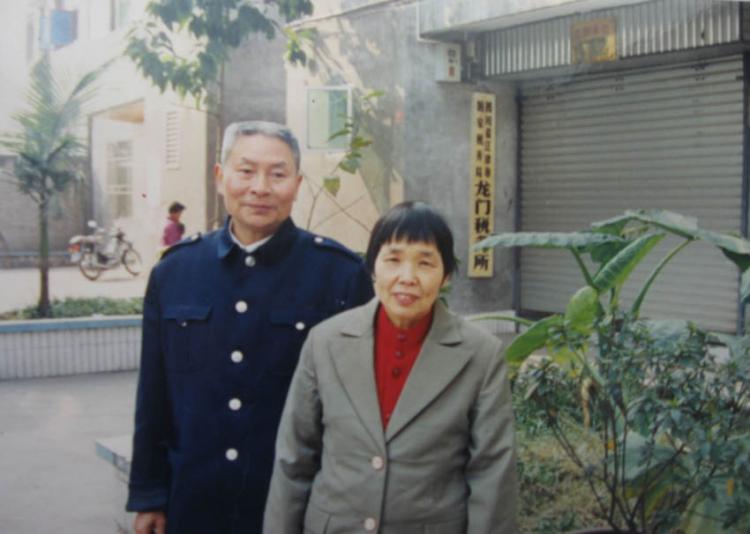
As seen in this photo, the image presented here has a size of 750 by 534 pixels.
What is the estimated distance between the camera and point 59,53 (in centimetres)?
1880

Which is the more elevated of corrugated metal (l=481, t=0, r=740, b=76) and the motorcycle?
corrugated metal (l=481, t=0, r=740, b=76)

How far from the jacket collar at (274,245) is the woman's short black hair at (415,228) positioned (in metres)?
0.32

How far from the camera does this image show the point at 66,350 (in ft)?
28.1

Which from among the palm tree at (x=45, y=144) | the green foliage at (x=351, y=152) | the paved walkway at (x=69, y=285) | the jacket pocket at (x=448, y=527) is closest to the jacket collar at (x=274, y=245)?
the jacket pocket at (x=448, y=527)

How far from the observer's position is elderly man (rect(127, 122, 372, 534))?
2.33 meters

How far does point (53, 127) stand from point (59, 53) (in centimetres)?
1041

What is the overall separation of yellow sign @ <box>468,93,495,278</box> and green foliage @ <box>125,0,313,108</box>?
206 cm

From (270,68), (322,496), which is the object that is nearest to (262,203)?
(322,496)

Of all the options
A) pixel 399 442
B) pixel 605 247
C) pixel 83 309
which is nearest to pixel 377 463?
pixel 399 442

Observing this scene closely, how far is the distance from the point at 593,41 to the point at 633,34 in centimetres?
45

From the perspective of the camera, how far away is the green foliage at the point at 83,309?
915 centimetres

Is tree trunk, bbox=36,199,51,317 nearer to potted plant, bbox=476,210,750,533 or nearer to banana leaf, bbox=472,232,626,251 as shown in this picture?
banana leaf, bbox=472,232,626,251

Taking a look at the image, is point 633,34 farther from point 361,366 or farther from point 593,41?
point 361,366

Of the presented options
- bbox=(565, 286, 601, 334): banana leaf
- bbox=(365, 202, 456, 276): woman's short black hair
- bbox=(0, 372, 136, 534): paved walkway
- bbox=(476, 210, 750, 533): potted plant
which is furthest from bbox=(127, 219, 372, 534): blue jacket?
bbox=(0, 372, 136, 534): paved walkway
